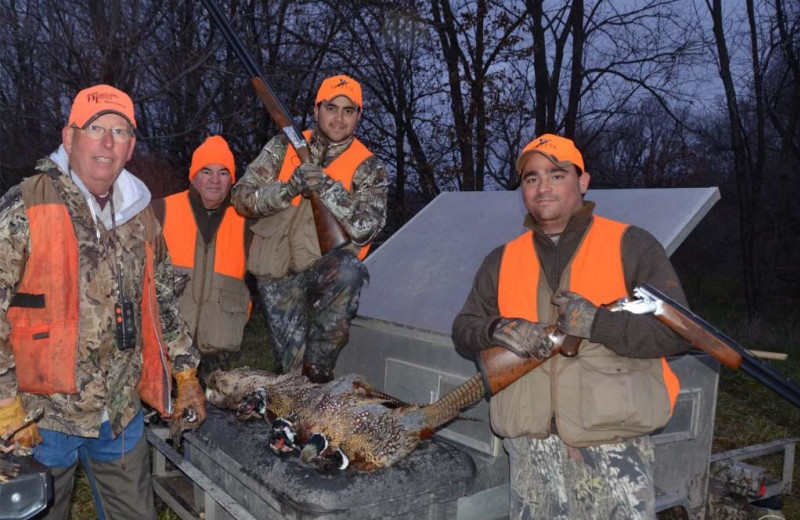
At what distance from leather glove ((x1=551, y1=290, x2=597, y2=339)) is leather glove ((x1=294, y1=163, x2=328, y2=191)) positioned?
170cm

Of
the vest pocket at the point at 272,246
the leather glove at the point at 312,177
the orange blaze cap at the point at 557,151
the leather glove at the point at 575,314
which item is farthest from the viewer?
the vest pocket at the point at 272,246

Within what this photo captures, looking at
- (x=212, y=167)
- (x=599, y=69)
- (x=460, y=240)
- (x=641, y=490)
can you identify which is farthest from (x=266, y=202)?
(x=599, y=69)

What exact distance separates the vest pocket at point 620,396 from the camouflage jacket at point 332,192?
66.0 inches

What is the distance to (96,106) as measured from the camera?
295 cm

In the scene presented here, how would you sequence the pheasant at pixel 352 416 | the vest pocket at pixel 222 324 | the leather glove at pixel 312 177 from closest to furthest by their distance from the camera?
the pheasant at pixel 352 416, the leather glove at pixel 312 177, the vest pocket at pixel 222 324

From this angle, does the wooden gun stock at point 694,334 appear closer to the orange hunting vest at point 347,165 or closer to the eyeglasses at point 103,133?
the orange hunting vest at point 347,165

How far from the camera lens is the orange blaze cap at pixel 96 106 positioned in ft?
9.64

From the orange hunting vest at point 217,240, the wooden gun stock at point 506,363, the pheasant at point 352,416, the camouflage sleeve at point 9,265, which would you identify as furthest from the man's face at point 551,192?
the orange hunting vest at point 217,240

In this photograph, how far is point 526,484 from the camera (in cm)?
320

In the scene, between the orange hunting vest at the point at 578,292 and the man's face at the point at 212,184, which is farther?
the man's face at the point at 212,184

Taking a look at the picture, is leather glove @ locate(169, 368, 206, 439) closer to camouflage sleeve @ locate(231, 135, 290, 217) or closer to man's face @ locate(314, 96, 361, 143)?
camouflage sleeve @ locate(231, 135, 290, 217)

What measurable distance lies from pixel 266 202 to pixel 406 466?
5.81ft

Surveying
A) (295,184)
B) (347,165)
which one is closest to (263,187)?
(295,184)

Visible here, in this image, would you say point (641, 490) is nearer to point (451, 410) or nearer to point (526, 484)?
→ point (526, 484)
